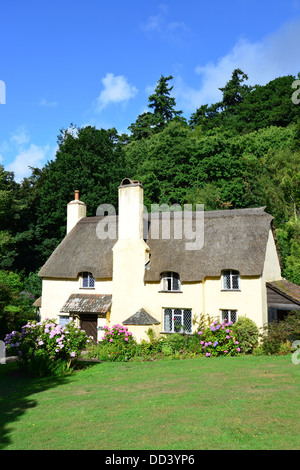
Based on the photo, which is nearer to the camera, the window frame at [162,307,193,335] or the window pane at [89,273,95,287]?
the window frame at [162,307,193,335]

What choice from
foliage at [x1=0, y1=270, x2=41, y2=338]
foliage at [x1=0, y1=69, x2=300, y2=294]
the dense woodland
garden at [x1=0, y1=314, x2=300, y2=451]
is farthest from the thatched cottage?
foliage at [x1=0, y1=69, x2=300, y2=294]

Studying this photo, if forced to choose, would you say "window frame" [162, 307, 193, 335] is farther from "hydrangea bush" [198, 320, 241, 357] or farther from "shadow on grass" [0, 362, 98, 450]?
"shadow on grass" [0, 362, 98, 450]

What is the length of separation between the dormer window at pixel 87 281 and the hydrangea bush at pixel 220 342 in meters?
8.50

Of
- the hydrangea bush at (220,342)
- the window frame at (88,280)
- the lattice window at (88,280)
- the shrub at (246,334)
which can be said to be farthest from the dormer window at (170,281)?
the lattice window at (88,280)

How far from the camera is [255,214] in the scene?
72.3 ft

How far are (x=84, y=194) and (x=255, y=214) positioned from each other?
743 inches

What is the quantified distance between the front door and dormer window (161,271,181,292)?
16.3 feet

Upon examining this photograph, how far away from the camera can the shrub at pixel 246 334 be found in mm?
17953

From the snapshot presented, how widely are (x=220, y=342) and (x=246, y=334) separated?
1.37 metres

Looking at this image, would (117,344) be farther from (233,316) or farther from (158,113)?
(158,113)

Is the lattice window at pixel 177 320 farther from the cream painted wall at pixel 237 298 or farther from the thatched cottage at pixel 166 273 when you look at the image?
the cream painted wall at pixel 237 298

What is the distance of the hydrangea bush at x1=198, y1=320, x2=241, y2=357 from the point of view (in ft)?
57.9
